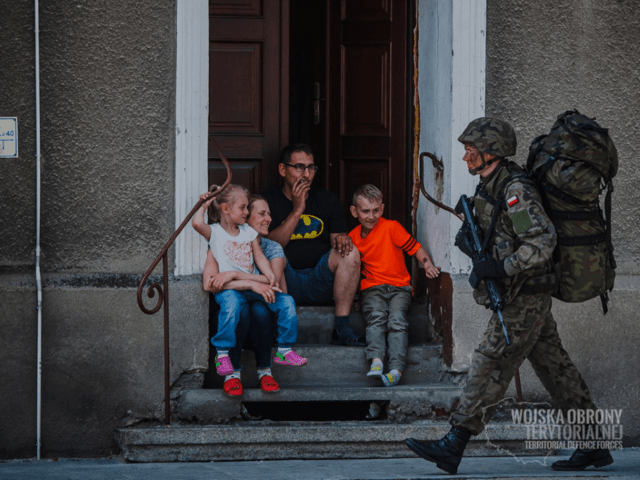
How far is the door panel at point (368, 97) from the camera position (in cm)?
658

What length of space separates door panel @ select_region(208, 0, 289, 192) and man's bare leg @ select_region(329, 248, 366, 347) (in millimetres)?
1017

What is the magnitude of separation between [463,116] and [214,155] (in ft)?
6.19

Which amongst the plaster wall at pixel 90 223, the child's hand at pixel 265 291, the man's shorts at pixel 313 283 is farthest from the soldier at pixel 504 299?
the plaster wall at pixel 90 223

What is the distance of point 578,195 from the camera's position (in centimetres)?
405

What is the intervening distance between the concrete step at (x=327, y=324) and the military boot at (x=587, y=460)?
4.91 ft

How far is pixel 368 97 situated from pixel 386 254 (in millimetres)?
1603

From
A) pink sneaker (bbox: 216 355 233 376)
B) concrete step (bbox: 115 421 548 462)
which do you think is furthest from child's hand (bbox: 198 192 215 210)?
concrete step (bbox: 115 421 548 462)

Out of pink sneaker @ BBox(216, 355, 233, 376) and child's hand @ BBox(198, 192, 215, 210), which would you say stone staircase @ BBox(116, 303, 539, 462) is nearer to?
pink sneaker @ BBox(216, 355, 233, 376)

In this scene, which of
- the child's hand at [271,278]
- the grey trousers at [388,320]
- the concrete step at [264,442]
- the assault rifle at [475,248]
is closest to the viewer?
the assault rifle at [475,248]

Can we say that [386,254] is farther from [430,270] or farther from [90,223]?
[90,223]

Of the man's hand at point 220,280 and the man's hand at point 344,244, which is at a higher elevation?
the man's hand at point 344,244

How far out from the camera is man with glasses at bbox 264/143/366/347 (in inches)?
219

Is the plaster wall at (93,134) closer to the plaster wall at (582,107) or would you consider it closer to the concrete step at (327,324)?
the concrete step at (327,324)

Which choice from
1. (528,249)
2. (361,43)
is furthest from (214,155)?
(528,249)
